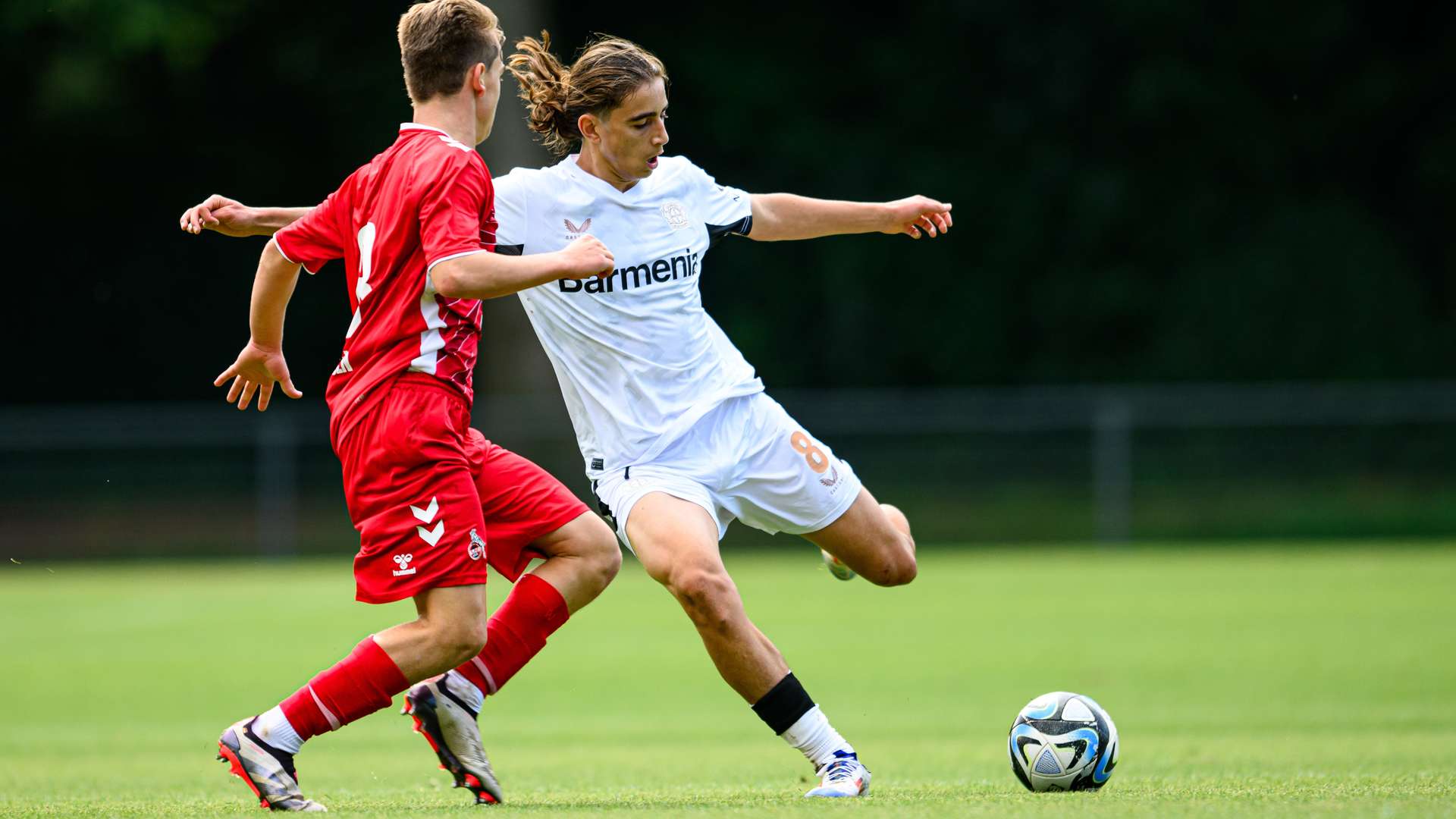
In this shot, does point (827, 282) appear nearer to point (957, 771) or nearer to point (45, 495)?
A: point (45, 495)

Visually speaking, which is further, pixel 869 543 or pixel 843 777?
pixel 869 543

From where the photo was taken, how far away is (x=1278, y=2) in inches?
979

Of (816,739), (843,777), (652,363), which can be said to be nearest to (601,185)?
(652,363)

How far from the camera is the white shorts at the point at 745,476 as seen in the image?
5.45 m

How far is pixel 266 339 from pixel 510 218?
0.85 m

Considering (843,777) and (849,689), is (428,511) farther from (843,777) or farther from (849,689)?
(849,689)

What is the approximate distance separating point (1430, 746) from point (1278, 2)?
1989 cm

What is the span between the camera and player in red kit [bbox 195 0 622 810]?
15.5ft

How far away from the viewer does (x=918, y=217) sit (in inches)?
236

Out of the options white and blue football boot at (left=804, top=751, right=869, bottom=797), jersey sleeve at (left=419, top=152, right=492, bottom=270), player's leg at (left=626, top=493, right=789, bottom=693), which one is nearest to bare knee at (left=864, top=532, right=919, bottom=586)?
player's leg at (left=626, top=493, right=789, bottom=693)

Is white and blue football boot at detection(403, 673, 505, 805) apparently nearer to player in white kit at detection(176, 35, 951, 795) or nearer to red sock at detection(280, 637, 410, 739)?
red sock at detection(280, 637, 410, 739)

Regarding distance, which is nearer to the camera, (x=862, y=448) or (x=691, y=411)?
(x=691, y=411)

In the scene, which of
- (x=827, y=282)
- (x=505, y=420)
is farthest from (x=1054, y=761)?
(x=827, y=282)

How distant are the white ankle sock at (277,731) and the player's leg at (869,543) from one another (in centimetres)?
181
